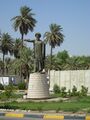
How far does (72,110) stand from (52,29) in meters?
74.9

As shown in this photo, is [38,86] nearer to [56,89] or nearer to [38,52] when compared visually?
[38,52]

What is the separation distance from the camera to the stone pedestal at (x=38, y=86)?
28438mm

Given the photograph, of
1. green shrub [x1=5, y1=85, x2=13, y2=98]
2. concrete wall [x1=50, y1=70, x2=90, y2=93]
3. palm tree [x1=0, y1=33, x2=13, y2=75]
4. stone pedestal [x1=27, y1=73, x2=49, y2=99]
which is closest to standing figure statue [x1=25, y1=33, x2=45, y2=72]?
stone pedestal [x1=27, y1=73, x2=49, y2=99]

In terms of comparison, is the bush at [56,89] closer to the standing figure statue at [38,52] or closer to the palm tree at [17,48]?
the standing figure statue at [38,52]

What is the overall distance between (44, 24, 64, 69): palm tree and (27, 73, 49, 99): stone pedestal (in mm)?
63218

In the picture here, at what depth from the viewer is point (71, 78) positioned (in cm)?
4281

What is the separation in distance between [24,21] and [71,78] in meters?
44.3

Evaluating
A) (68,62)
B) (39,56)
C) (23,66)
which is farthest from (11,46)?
(39,56)

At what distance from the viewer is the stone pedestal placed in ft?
93.3

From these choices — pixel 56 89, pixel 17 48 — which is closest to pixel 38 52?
pixel 56 89

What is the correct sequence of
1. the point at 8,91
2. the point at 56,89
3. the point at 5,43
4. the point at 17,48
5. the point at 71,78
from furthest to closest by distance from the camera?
the point at 17,48 < the point at 5,43 < the point at 71,78 < the point at 56,89 < the point at 8,91

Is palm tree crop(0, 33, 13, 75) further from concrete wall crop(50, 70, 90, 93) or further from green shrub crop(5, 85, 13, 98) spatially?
green shrub crop(5, 85, 13, 98)

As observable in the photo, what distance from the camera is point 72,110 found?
61.8ft

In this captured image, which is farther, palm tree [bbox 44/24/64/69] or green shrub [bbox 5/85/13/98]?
palm tree [bbox 44/24/64/69]
